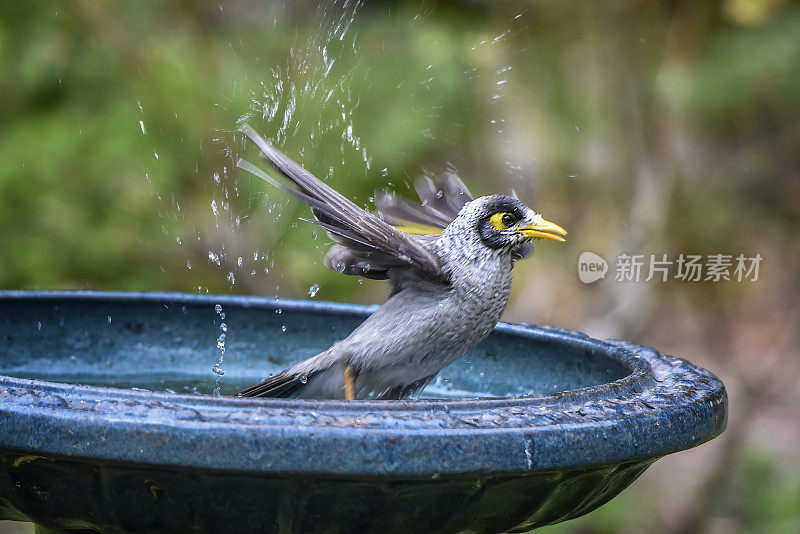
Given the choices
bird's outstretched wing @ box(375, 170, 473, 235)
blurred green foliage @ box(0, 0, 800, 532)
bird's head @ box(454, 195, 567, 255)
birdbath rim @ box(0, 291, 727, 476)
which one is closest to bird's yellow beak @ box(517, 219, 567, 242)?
bird's head @ box(454, 195, 567, 255)

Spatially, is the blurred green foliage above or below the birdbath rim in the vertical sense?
above

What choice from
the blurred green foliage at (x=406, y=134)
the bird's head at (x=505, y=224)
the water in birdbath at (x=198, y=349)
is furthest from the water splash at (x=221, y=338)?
the blurred green foliage at (x=406, y=134)

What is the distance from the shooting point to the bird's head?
2.45 metres

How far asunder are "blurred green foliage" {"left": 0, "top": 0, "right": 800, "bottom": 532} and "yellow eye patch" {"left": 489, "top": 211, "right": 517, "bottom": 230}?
8.69ft

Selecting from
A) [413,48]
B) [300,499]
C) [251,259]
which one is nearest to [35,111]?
[251,259]

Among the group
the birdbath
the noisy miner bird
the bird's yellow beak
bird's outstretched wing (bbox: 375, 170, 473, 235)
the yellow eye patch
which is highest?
bird's outstretched wing (bbox: 375, 170, 473, 235)

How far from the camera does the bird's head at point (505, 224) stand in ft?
8.02

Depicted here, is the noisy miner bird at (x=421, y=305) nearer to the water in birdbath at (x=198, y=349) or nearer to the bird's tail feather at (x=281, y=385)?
the bird's tail feather at (x=281, y=385)

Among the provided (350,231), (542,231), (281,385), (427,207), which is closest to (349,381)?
(281,385)

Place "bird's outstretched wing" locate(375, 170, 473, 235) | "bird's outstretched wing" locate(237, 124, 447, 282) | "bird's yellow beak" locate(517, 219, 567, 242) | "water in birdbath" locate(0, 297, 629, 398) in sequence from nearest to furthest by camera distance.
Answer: "bird's outstretched wing" locate(237, 124, 447, 282)
"bird's yellow beak" locate(517, 219, 567, 242)
"water in birdbath" locate(0, 297, 629, 398)
"bird's outstretched wing" locate(375, 170, 473, 235)

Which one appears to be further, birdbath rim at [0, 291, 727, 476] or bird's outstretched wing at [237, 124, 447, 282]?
bird's outstretched wing at [237, 124, 447, 282]

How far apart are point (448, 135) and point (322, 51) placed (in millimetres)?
903

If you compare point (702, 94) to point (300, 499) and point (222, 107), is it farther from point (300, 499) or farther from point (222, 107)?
point (300, 499)

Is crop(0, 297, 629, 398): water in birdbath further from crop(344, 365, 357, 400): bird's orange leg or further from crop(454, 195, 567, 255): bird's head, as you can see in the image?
crop(344, 365, 357, 400): bird's orange leg
